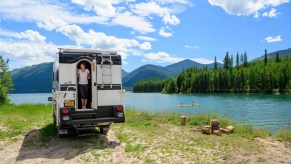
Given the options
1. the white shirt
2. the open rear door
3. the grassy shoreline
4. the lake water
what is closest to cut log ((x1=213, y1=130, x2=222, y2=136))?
the grassy shoreline

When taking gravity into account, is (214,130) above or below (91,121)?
below

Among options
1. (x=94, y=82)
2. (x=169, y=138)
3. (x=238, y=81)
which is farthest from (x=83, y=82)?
(x=238, y=81)

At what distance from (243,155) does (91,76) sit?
288 inches

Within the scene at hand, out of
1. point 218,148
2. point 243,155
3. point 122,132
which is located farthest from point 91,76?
point 243,155

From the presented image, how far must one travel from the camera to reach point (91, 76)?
13.3m

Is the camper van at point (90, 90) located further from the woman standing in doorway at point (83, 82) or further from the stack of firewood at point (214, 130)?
the stack of firewood at point (214, 130)

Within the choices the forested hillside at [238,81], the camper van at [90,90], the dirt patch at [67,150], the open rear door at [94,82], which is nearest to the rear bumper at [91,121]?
the camper van at [90,90]

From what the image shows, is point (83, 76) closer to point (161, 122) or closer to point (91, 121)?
point (91, 121)

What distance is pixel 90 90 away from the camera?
13938 mm

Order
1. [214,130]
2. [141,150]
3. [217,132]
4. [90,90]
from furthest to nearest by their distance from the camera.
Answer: [214,130] → [217,132] → [90,90] → [141,150]

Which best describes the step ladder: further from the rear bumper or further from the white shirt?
the rear bumper

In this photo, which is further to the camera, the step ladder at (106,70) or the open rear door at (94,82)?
the step ladder at (106,70)

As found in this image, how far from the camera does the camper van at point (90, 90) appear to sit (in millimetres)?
12445

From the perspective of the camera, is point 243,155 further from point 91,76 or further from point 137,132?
point 91,76
